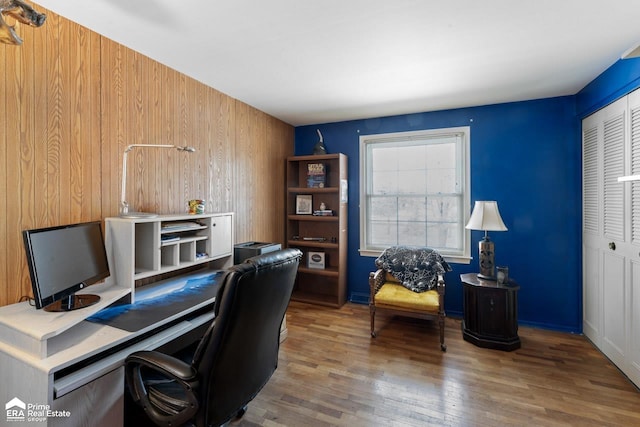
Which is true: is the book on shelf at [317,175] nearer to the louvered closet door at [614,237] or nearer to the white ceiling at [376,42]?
the white ceiling at [376,42]

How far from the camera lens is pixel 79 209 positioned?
1.85 meters

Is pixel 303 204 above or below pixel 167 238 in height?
above

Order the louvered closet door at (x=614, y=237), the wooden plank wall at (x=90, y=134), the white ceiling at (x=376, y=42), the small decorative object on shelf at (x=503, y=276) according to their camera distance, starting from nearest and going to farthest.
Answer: the wooden plank wall at (x=90, y=134) → the white ceiling at (x=376, y=42) → the louvered closet door at (x=614, y=237) → the small decorative object on shelf at (x=503, y=276)

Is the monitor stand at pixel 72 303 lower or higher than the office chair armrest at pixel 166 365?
higher

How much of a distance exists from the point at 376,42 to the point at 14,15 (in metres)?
1.90

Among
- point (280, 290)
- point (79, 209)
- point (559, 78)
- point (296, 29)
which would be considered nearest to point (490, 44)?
point (559, 78)

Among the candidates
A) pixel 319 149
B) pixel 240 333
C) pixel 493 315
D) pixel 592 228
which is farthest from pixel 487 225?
pixel 240 333

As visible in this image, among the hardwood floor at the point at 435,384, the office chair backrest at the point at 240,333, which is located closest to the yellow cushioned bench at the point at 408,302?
the hardwood floor at the point at 435,384

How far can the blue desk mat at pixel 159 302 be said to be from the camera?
1.54 metres

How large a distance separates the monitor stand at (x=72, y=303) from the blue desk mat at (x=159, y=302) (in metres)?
0.09

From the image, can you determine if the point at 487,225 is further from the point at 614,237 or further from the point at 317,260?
the point at 317,260

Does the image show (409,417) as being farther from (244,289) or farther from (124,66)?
(124,66)

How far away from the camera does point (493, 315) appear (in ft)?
8.89

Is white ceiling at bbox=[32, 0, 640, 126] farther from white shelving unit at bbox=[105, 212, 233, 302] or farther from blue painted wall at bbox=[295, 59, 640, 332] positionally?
white shelving unit at bbox=[105, 212, 233, 302]
